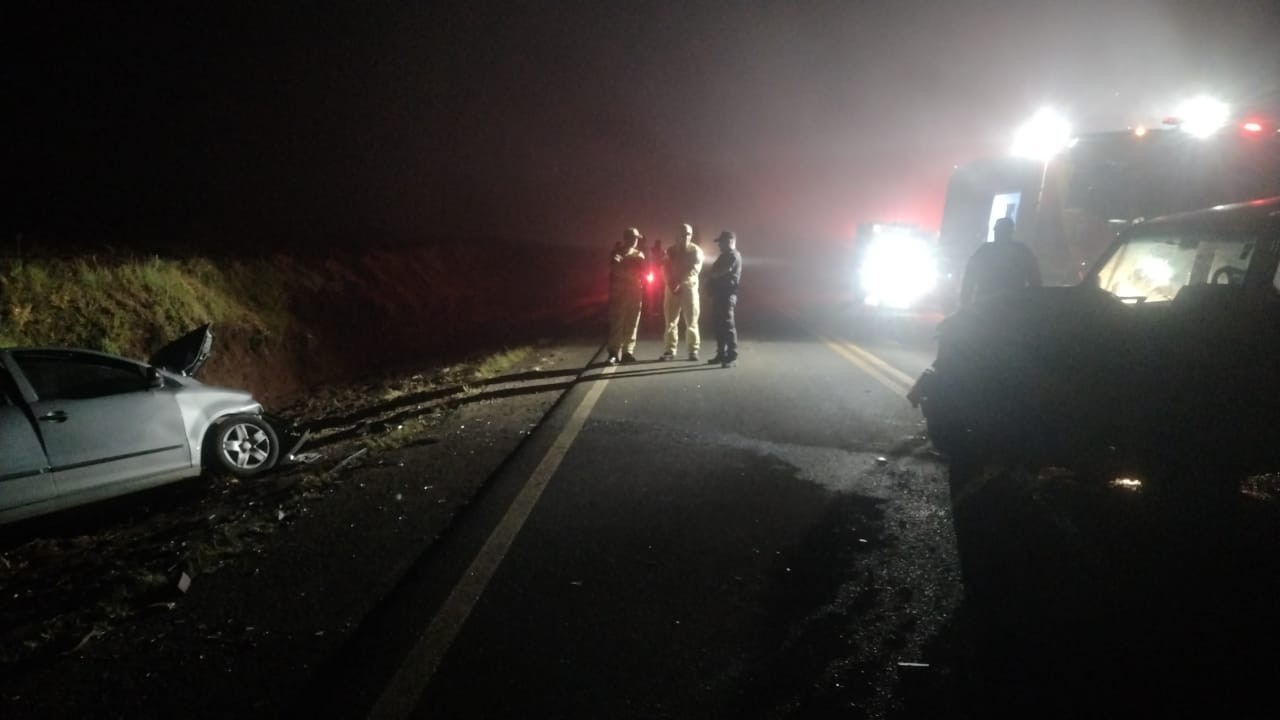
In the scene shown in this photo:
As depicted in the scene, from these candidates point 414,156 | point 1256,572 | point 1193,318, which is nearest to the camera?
point 1256,572

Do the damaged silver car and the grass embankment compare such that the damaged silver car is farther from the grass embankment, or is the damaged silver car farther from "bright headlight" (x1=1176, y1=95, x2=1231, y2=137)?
"bright headlight" (x1=1176, y1=95, x2=1231, y2=137)

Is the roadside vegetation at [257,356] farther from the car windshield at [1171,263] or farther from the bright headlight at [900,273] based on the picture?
the bright headlight at [900,273]

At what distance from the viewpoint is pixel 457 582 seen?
363cm

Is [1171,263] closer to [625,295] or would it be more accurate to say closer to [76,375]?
[625,295]

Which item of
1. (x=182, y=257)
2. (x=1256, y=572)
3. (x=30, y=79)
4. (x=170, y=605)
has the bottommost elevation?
(x=170, y=605)

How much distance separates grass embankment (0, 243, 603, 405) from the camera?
9180 mm

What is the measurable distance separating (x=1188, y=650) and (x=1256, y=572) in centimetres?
115

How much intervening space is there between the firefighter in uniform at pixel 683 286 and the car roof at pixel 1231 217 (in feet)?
19.1

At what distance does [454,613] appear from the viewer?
3.31 meters

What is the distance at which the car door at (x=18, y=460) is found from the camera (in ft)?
15.2

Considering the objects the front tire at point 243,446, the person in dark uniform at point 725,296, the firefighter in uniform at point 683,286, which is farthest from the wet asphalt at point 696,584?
the firefighter in uniform at point 683,286

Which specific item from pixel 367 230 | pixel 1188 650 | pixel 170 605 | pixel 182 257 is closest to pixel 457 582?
pixel 170 605

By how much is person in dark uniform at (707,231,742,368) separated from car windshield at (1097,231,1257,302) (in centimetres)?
482

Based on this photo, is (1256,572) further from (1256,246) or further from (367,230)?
(367,230)
